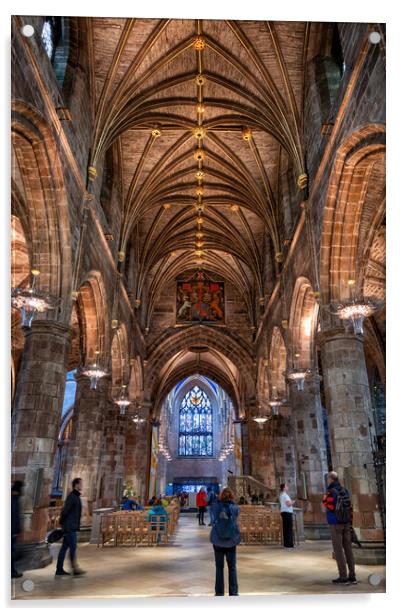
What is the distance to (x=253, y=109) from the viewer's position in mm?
15203

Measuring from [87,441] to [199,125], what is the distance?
37.3 feet

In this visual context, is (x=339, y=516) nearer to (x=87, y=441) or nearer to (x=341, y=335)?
(x=341, y=335)

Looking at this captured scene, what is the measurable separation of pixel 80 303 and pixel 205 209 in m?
9.38

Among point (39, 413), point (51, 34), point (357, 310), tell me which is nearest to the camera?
point (39, 413)

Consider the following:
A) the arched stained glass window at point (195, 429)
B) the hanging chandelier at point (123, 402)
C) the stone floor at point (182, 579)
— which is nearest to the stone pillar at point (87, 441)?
the hanging chandelier at point (123, 402)

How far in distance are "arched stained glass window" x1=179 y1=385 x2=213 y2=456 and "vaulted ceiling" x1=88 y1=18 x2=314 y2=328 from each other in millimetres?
27330

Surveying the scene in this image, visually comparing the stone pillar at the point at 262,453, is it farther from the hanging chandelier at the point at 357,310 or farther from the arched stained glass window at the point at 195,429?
the arched stained glass window at the point at 195,429

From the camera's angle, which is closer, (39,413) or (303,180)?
(39,413)

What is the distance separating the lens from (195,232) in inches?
944

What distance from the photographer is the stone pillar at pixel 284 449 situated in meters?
20.3

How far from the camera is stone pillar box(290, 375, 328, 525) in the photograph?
13.6 metres

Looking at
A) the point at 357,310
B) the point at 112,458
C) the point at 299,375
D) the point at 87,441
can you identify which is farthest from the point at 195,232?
the point at 357,310

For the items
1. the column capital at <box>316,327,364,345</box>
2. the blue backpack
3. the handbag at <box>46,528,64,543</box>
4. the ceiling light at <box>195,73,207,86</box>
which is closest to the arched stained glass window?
the ceiling light at <box>195,73,207,86</box>

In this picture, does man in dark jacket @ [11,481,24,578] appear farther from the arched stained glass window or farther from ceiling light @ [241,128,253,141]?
the arched stained glass window
